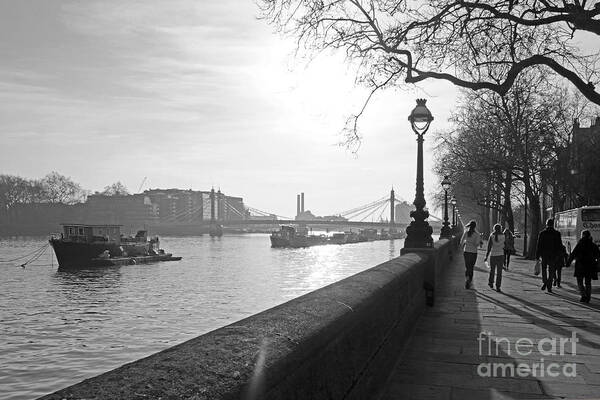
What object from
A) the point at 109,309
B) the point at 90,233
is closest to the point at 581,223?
the point at 109,309

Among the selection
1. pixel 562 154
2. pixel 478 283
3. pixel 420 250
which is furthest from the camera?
pixel 562 154

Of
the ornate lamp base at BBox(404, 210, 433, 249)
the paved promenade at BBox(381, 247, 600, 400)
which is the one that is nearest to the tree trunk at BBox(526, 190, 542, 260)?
the ornate lamp base at BBox(404, 210, 433, 249)

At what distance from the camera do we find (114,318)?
29.4 m

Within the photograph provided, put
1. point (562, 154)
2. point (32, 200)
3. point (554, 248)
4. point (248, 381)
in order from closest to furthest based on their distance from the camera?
1. point (248, 381)
2. point (554, 248)
3. point (562, 154)
4. point (32, 200)

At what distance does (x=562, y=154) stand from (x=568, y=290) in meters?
24.5

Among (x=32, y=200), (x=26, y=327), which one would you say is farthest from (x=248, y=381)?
(x=32, y=200)

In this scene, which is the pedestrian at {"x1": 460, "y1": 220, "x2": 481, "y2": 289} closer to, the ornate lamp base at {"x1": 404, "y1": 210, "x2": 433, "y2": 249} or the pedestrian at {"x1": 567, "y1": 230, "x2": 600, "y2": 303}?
the ornate lamp base at {"x1": 404, "y1": 210, "x2": 433, "y2": 249}

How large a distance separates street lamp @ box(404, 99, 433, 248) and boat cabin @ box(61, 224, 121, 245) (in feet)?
184

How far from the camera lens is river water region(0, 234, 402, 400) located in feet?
65.8

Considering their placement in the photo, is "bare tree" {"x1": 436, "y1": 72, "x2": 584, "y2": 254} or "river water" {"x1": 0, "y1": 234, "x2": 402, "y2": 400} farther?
"bare tree" {"x1": 436, "y1": 72, "x2": 584, "y2": 254}

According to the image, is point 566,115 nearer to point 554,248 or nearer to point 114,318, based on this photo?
point 554,248

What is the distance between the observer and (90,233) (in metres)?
66.5

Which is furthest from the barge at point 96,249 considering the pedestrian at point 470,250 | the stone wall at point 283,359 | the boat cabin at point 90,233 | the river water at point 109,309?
the stone wall at point 283,359

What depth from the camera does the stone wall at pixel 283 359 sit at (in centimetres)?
187
